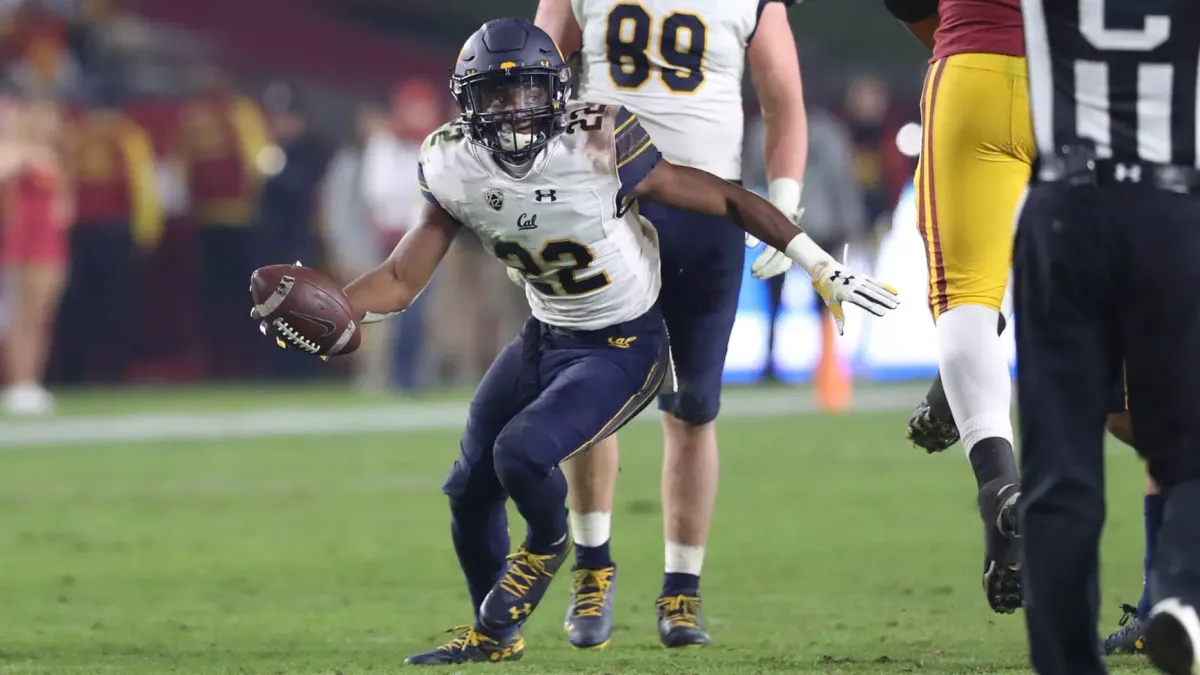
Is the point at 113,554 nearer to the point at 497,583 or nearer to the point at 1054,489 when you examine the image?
the point at 497,583

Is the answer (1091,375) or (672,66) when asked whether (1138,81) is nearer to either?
(1091,375)

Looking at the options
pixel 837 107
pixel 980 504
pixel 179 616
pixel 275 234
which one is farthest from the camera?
pixel 837 107

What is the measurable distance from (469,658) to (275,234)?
38.9 feet

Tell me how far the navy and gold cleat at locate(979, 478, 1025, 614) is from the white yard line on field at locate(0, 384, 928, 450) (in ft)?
26.5

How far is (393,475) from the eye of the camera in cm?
983

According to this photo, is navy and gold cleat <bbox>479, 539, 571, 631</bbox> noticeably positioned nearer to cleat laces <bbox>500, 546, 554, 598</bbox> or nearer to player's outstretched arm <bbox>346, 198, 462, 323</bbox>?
cleat laces <bbox>500, 546, 554, 598</bbox>

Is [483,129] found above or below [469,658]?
above

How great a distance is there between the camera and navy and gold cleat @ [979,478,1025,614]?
4.09 metres

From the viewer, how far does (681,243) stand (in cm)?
524

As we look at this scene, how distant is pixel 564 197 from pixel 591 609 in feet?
3.69

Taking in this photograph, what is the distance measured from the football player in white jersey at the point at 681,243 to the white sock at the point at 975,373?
73 cm

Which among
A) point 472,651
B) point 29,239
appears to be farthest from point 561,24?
point 29,239

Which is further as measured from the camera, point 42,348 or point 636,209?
point 42,348

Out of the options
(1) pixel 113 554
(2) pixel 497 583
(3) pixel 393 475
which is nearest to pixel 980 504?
(2) pixel 497 583
